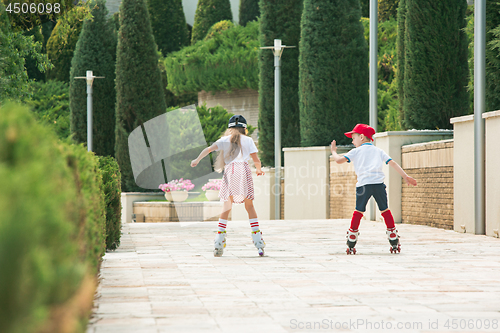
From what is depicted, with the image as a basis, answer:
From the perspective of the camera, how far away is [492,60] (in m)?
11.2

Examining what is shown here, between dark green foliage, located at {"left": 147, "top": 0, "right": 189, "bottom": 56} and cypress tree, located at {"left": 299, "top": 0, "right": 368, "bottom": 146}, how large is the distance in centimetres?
2505

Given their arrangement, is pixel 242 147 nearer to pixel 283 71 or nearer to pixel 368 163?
pixel 368 163

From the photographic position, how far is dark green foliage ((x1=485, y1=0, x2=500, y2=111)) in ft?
36.4

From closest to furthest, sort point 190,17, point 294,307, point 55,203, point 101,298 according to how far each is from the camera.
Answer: point 55,203, point 294,307, point 101,298, point 190,17

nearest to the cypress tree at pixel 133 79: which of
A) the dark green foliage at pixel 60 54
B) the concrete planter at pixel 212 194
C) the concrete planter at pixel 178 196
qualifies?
the concrete planter at pixel 178 196

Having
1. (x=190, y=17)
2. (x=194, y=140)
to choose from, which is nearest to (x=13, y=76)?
(x=194, y=140)

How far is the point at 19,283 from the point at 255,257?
588 centimetres

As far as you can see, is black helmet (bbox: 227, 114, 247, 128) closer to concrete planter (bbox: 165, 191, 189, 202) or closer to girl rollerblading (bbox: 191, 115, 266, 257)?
girl rollerblading (bbox: 191, 115, 266, 257)

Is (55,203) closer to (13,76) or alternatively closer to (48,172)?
(48,172)

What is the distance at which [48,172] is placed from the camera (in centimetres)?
165

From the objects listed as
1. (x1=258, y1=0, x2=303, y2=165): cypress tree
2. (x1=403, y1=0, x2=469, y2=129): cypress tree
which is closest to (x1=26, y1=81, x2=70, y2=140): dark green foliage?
(x1=258, y1=0, x2=303, y2=165): cypress tree

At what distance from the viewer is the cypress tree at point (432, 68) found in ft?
50.2

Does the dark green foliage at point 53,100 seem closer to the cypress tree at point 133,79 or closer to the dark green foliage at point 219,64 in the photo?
the dark green foliage at point 219,64

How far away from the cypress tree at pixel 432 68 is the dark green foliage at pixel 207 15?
1145 inches
